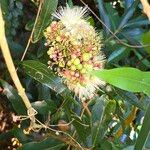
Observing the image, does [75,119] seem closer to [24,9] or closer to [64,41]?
[64,41]

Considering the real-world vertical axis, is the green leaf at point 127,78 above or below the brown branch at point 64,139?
above

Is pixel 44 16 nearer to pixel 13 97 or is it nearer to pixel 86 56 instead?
pixel 86 56

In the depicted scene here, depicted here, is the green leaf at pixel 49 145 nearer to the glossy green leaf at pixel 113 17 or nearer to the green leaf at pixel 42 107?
the green leaf at pixel 42 107

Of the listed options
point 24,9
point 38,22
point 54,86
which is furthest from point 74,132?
point 24,9

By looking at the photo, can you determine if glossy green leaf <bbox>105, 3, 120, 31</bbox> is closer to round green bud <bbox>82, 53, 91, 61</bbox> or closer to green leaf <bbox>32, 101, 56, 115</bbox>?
green leaf <bbox>32, 101, 56, 115</bbox>

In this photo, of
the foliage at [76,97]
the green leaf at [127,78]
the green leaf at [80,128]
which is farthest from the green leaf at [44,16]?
the green leaf at [127,78]

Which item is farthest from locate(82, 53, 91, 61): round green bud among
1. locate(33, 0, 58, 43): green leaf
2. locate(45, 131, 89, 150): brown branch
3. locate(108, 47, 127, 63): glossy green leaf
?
locate(108, 47, 127, 63): glossy green leaf

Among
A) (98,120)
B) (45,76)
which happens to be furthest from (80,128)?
(45,76)
